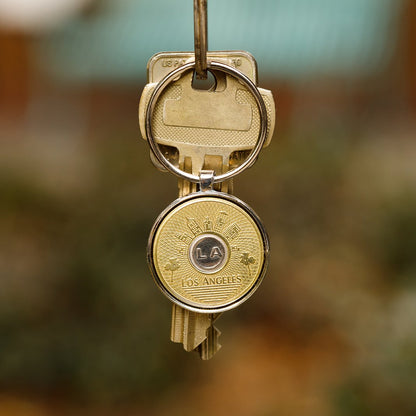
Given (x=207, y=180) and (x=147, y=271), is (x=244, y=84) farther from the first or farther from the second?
(x=147, y=271)

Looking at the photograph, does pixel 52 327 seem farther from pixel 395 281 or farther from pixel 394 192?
pixel 394 192

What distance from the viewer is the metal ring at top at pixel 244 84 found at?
59 centimetres

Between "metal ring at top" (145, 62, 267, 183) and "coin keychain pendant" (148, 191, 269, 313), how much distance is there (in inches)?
1.3

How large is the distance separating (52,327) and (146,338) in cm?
39

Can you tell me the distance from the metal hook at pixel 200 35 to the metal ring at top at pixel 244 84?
0.03 ft

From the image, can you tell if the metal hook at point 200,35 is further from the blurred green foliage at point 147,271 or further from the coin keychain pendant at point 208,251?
the blurred green foliage at point 147,271

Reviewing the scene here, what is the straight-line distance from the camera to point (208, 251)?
0.65m

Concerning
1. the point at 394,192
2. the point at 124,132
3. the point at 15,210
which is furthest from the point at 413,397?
the point at 15,210

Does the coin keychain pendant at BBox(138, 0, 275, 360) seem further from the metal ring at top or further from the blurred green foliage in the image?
the blurred green foliage

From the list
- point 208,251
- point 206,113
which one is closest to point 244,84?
point 206,113

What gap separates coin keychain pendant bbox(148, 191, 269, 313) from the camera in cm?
64

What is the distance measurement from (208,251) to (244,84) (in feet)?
0.73

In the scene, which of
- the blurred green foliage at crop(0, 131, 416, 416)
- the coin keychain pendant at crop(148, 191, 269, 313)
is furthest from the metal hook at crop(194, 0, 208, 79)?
the blurred green foliage at crop(0, 131, 416, 416)

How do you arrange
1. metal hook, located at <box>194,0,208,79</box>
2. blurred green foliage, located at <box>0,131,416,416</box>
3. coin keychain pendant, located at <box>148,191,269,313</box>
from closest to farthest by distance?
metal hook, located at <box>194,0,208,79</box> < coin keychain pendant, located at <box>148,191,269,313</box> < blurred green foliage, located at <box>0,131,416,416</box>
